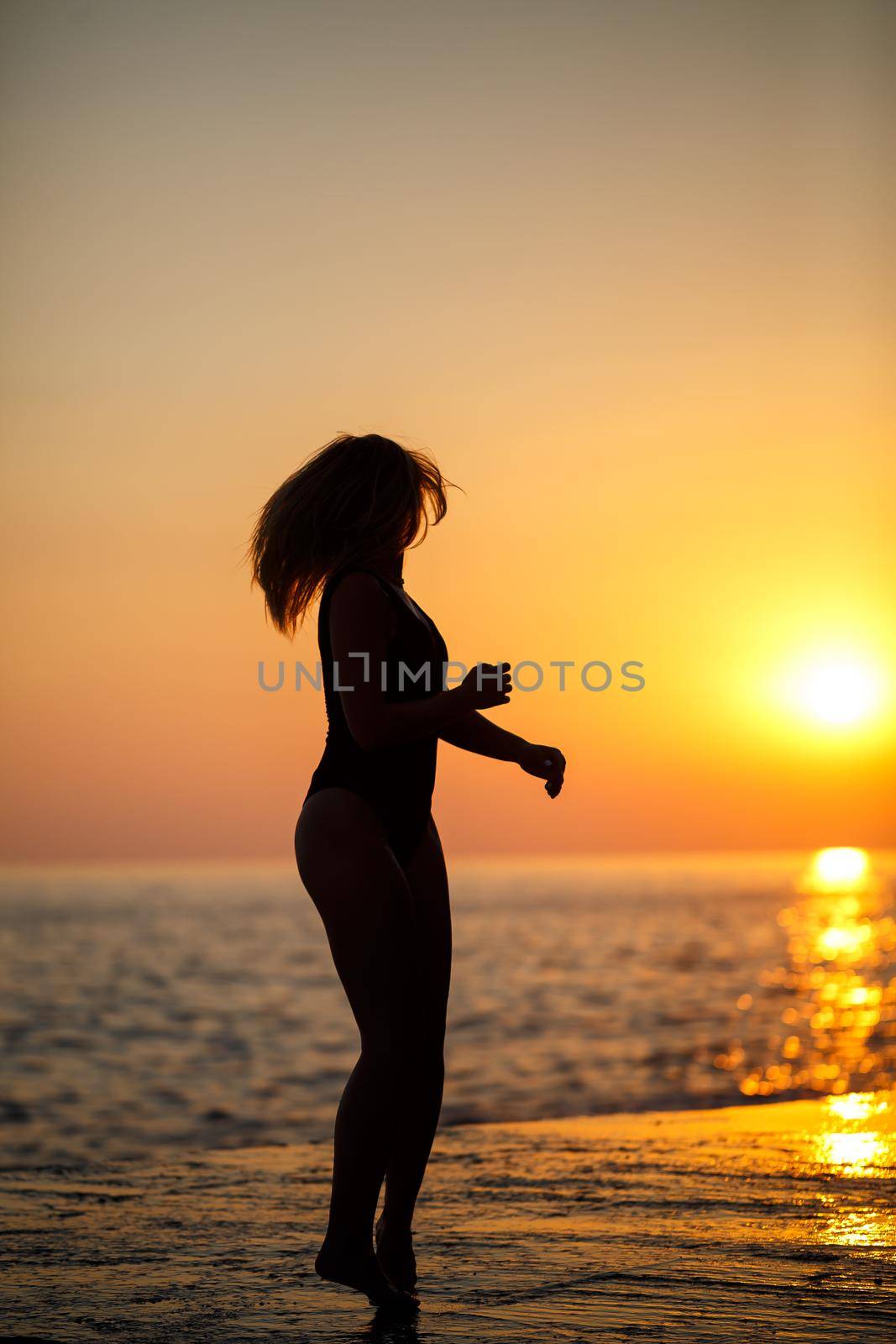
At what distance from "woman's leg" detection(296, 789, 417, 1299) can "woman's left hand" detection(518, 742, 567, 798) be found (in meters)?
0.44

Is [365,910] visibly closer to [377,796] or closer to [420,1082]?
[377,796]

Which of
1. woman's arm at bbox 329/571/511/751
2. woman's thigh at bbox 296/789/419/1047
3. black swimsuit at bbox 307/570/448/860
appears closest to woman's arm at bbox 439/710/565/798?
black swimsuit at bbox 307/570/448/860

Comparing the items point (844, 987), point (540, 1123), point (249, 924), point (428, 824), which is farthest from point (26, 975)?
point (428, 824)

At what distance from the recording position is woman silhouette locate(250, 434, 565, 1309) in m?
2.88

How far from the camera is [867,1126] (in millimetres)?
5008

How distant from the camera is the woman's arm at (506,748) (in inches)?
126

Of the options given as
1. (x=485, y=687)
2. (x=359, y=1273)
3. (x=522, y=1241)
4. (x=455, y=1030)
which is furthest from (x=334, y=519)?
(x=455, y=1030)

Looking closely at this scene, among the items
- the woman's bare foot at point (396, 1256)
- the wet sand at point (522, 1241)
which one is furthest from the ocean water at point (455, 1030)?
the woman's bare foot at point (396, 1256)

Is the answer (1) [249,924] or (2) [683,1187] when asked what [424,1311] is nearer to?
(2) [683,1187]

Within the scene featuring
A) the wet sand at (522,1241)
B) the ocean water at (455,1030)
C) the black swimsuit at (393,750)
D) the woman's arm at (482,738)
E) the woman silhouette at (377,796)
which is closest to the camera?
the wet sand at (522,1241)

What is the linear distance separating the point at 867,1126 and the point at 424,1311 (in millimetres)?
2727

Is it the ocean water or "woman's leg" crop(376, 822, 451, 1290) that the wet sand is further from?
the ocean water

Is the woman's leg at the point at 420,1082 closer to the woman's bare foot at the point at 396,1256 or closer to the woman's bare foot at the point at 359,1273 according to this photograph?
the woman's bare foot at the point at 396,1256

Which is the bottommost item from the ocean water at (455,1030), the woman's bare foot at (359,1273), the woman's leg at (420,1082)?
the ocean water at (455,1030)
